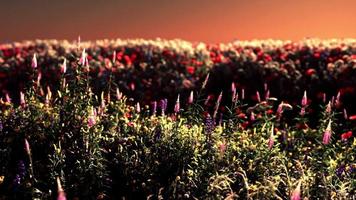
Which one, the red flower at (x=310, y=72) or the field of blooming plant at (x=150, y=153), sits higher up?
the red flower at (x=310, y=72)

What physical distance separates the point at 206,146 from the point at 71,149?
1.42 metres

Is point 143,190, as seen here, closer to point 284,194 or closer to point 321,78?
point 284,194

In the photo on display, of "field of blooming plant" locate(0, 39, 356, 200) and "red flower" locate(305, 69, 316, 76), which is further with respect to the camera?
"red flower" locate(305, 69, 316, 76)

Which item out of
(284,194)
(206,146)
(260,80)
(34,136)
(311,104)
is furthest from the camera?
(260,80)

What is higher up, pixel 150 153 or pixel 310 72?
pixel 310 72

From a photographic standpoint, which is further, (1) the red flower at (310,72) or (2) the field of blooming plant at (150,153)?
(1) the red flower at (310,72)

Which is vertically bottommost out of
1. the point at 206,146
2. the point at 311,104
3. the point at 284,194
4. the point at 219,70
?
the point at 284,194

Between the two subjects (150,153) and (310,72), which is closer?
(150,153)

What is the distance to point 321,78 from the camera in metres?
12.6

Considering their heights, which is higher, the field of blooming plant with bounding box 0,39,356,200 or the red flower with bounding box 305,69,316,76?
the red flower with bounding box 305,69,316,76

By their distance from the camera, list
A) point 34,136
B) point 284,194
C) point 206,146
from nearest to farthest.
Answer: point 284,194 → point 206,146 → point 34,136

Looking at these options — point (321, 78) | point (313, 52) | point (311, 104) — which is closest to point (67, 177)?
point (311, 104)

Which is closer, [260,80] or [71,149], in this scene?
[71,149]

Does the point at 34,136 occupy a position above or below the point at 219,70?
below
